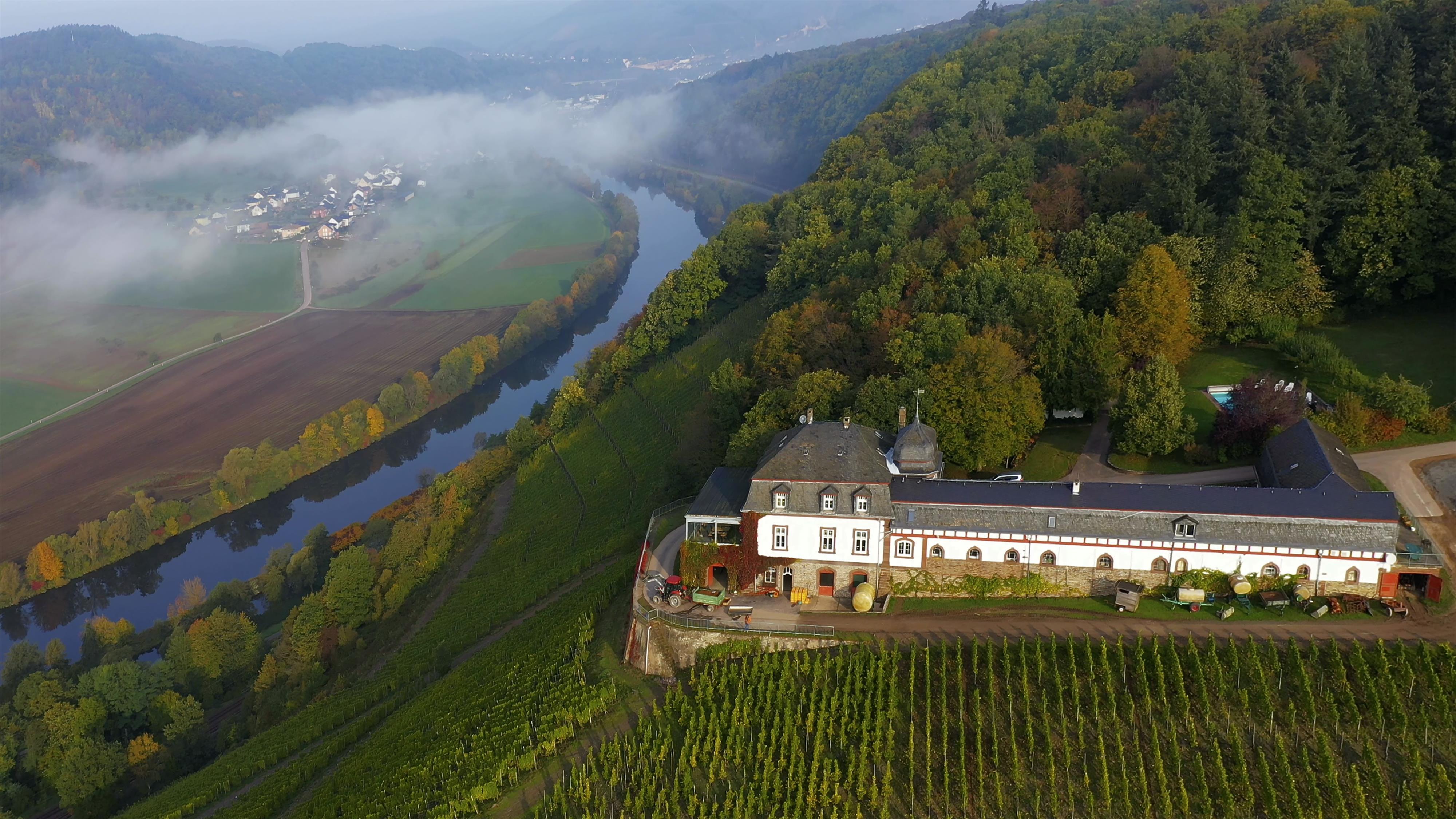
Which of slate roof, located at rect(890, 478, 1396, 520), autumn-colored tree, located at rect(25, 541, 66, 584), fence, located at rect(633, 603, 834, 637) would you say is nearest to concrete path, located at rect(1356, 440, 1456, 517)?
slate roof, located at rect(890, 478, 1396, 520)

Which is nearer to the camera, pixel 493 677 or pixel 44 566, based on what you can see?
pixel 493 677

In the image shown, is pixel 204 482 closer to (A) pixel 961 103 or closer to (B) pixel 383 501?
(B) pixel 383 501

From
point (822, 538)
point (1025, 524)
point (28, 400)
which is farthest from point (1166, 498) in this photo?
point (28, 400)

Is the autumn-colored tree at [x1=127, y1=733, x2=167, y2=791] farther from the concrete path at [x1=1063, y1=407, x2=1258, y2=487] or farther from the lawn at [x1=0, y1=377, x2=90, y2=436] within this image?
the lawn at [x1=0, y1=377, x2=90, y2=436]

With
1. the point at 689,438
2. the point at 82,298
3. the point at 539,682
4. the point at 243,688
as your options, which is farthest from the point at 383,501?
the point at 82,298

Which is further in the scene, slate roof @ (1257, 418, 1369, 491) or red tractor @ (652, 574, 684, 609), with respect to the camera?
red tractor @ (652, 574, 684, 609)

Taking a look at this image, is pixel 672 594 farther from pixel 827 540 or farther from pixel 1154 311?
pixel 1154 311

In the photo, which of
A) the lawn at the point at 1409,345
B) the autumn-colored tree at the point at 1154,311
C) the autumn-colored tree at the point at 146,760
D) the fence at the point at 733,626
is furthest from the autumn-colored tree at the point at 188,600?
the lawn at the point at 1409,345

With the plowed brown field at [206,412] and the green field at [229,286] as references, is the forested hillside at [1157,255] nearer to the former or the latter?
the plowed brown field at [206,412]
